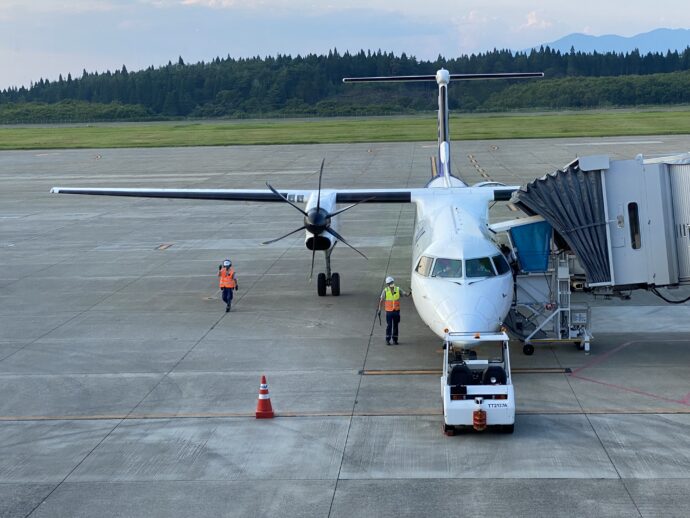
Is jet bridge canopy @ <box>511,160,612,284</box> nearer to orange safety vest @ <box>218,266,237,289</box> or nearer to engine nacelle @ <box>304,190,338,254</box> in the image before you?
engine nacelle @ <box>304,190,338,254</box>

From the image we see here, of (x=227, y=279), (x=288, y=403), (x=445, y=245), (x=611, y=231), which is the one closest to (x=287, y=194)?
(x=227, y=279)

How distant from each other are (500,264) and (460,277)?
1001mm

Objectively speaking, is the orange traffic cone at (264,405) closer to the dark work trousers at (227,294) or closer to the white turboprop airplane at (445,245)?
the white turboprop airplane at (445,245)

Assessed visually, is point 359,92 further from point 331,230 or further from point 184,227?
point 331,230

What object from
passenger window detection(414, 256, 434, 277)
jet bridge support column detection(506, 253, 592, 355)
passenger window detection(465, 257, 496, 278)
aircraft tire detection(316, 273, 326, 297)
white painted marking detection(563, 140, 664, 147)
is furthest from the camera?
white painted marking detection(563, 140, 664, 147)

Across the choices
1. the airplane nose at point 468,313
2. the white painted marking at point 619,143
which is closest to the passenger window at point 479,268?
the airplane nose at point 468,313

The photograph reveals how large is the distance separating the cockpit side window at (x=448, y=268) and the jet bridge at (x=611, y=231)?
87.2 inches

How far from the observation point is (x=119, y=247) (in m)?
33.0

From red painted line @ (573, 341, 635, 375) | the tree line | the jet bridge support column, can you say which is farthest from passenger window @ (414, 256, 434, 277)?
the tree line

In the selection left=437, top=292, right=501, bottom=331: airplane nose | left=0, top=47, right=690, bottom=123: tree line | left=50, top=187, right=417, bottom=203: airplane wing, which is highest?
left=0, top=47, right=690, bottom=123: tree line

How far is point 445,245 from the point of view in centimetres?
1822

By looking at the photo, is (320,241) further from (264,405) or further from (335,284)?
(264,405)

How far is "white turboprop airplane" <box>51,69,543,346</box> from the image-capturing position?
657 inches

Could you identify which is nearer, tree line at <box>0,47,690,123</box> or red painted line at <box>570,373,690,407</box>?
red painted line at <box>570,373,690,407</box>
